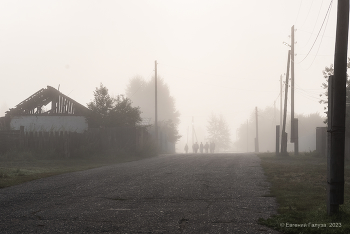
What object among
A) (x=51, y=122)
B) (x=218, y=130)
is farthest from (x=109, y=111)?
(x=218, y=130)

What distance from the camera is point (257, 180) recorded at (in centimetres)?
1311

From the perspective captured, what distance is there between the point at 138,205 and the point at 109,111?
24.7 m

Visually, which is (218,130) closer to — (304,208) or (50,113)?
(50,113)

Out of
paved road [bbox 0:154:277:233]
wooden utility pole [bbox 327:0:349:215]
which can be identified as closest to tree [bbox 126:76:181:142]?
paved road [bbox 0:154:277:233]

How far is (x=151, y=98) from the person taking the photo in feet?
293

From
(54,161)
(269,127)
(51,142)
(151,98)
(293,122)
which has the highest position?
(151,98)

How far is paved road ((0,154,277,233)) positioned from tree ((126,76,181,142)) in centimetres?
7109

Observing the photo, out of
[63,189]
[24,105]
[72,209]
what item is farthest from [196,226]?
[24,105]

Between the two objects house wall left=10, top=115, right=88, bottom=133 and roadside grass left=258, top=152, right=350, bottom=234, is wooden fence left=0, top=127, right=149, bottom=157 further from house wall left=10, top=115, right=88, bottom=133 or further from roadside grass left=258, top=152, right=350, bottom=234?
roadside grass left=258, top=152, right=350, bottom=234

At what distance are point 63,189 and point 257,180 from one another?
239 inches

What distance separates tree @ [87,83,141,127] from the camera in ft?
107

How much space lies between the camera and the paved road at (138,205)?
6.88 meters

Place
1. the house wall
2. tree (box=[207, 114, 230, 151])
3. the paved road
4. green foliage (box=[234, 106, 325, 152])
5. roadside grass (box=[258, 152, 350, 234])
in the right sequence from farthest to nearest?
1. tree (box=[207, 114, 230, 151])
2. green foliage (box=[234, 106, 325, 152])
3. the house wall
4. the paved road
5. roadside grass (box=[258, 152, 350, 234])

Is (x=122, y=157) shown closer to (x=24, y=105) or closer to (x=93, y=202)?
(x=24, y=105)
